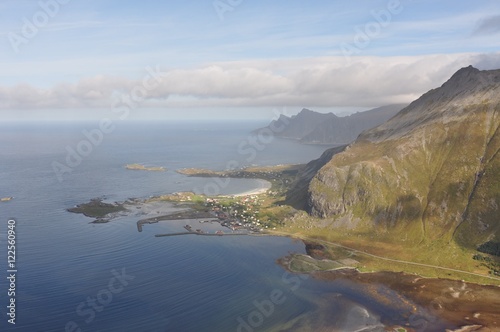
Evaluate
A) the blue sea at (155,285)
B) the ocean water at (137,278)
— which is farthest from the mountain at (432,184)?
the ocean water at (137,278)

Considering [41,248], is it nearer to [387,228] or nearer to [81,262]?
[81,262]

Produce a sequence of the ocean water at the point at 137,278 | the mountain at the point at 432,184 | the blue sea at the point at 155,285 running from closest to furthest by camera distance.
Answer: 1. the blue sea at the point at 155,285
2. the ocean water at the point at 137,278
3. the mountain at the point at 432,184

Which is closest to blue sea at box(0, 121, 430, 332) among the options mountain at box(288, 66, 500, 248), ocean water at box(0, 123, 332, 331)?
ocean water at box(0, 123, 332, 331)

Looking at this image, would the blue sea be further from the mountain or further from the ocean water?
the mountain

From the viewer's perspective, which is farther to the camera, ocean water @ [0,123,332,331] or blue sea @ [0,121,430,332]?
ocean water @ [0,123,332,331]

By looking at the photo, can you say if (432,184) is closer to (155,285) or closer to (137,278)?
(155,285)

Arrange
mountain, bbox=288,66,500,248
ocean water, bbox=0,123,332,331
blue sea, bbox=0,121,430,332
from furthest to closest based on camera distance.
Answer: mountain, bbox=288,66,500,248, ocean water, bbox=0,123,332,331, blue sea, bbox=0,121,430,332

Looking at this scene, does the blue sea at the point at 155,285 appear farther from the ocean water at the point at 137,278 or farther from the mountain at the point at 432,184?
the mountain at the point at 432,184

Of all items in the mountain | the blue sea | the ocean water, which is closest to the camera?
the blue sea
